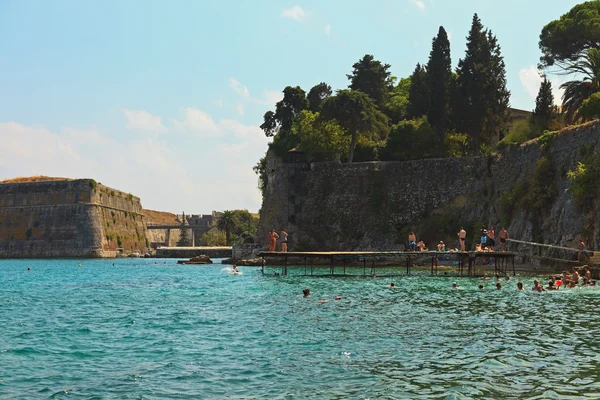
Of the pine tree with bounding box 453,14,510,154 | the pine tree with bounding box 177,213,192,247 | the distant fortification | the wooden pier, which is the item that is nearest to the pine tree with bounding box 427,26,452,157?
the pine tree with bounding box 453,14,510,154

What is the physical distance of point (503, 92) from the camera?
56.3m

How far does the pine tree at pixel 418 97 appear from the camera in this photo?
64637 millimetres

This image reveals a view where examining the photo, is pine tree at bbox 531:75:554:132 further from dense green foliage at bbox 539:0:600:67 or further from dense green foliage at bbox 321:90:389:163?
dense green foliage at bbox 321:90:389:163

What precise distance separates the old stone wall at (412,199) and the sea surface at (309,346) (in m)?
15.8

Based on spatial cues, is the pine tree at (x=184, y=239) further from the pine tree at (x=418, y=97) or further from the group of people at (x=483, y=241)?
the group of people at (x=483, y=241)

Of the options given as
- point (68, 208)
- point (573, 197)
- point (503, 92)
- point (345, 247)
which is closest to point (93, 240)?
point (68, 208)

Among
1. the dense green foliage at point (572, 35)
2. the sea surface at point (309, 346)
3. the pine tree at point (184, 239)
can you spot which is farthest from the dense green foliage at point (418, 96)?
the pine tree at point (184, 239)

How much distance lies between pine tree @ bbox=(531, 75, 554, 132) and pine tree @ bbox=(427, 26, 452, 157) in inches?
321

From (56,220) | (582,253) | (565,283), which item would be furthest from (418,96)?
(56,220)

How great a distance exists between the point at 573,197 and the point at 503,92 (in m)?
18.9

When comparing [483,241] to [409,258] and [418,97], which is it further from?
[418,97]

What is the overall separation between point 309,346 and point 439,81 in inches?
1751

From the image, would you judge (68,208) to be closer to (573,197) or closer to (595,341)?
(573,197)

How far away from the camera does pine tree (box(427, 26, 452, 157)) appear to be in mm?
57500
